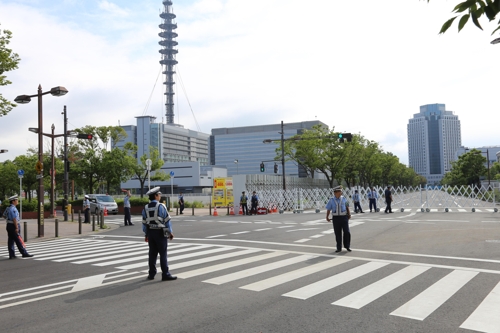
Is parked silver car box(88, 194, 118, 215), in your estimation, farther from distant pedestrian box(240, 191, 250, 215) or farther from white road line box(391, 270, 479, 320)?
white road line box(391, 270, 479, 320)

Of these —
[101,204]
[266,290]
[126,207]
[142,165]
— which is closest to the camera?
[266,290]

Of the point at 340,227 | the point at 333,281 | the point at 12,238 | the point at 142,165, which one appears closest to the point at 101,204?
the point at 12,238

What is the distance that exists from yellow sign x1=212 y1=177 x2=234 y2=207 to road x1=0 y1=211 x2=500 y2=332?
105 ft

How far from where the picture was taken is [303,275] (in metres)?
8.54

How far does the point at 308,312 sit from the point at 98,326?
8.71ft

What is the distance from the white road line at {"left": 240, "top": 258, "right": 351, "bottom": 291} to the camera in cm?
757

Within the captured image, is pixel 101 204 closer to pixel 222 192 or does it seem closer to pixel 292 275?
pixel 222 192

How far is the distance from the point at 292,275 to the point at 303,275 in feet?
0.68

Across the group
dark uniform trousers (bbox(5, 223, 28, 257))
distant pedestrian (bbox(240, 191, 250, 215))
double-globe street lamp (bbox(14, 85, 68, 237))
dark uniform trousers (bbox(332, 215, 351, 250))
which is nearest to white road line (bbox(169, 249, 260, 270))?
dark uniform trousers (bbox(332, 215, 351, 250))

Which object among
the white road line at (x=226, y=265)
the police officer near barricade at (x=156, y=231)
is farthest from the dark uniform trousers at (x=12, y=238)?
the white road line at (x=226, y=265)

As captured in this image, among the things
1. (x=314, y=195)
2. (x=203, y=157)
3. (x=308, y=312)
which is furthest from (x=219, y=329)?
(x=203, y=157)

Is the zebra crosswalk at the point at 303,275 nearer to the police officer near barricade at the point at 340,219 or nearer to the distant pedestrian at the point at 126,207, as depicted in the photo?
the police officer near barricade at the point at 340,219

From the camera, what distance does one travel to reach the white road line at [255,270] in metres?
8.21

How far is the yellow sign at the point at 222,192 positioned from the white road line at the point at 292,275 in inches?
1380
